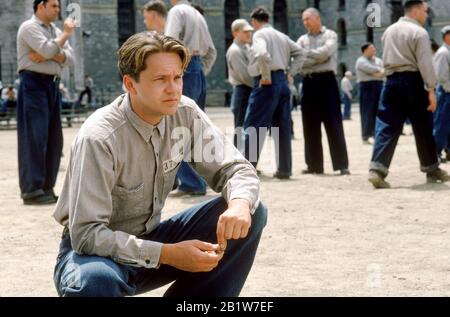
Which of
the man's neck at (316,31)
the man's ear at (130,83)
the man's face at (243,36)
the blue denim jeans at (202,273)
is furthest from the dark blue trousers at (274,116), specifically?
the man's ear at (130,83)

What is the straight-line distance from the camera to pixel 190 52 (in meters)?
8.98

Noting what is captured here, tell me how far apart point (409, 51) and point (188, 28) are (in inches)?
89.0

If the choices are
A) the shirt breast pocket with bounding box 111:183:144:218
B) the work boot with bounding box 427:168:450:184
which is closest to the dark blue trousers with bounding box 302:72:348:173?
the work boot with bounding box 427:168:450:184

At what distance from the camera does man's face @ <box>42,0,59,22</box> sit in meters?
8.32

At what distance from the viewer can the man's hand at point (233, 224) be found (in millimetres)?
3400

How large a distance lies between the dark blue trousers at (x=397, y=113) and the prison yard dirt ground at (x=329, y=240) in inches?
14.3

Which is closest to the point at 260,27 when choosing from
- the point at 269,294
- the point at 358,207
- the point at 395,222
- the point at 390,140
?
the point at 390,140

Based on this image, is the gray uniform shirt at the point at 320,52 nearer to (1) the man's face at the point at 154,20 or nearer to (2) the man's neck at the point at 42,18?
(1) the man's face at the point at 154,20

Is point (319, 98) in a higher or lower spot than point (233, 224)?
lower

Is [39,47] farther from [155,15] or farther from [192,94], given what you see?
[192,94]

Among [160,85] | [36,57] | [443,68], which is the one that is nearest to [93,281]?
[160,85]

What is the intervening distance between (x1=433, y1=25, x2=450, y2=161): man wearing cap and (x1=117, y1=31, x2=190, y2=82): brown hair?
9125mm
